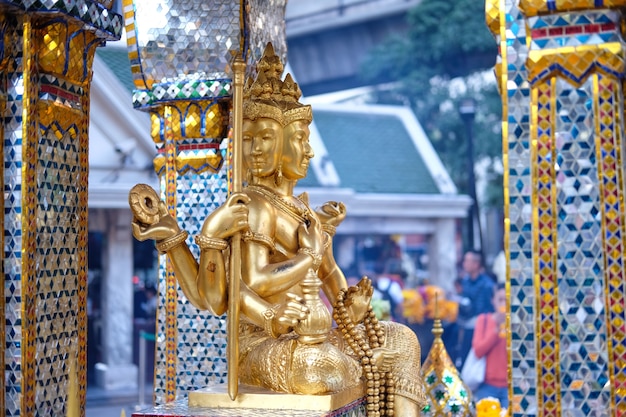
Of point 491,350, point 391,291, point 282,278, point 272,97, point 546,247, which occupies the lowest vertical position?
point 491,350

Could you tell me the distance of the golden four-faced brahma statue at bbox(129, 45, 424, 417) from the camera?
4523 mm

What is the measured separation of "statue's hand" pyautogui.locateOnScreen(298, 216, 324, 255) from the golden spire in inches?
54.8

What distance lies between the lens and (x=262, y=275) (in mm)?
4762

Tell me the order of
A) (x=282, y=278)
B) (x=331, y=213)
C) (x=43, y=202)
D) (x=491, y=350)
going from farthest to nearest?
1. (x=491, y=350)
2. (x=331, y=213)
3. (x=282, y=278)
4. (x=43, y=202)

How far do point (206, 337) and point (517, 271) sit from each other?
2997mm

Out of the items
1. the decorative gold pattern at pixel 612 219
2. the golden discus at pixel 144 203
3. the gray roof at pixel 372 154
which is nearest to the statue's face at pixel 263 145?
the golden discus at pixel 144 203

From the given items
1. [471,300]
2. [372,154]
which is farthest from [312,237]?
[372,154]

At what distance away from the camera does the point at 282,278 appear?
4.77m

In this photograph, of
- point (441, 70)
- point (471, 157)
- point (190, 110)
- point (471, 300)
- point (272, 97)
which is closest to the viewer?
point (272, 97)

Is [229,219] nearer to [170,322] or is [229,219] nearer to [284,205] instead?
[284,205]

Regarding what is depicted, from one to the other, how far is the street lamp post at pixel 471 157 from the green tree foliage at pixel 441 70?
4.57 feet

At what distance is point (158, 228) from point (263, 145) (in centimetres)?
78

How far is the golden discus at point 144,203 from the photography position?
179 inches

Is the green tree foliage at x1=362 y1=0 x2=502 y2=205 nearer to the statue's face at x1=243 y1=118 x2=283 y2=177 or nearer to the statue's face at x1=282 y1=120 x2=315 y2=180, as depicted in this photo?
the statue's face at x1=282 y1=120 x2=315 y2=180
